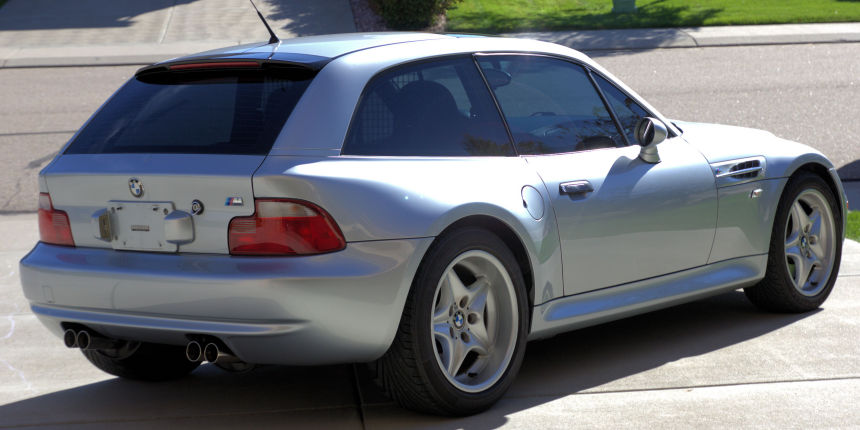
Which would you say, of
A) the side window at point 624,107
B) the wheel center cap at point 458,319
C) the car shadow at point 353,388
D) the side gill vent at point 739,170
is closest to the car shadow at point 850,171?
the car shadow at point 353,388

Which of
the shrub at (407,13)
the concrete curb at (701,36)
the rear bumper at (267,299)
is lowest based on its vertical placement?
the concrete curb at (701,36)

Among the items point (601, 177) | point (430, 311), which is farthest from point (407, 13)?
point (430, 311)

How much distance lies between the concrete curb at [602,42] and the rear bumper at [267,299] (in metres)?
13.5

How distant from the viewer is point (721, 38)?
736 inches

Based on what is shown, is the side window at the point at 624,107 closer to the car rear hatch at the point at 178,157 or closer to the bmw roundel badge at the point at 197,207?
the car rear hatch at the point at 178,157

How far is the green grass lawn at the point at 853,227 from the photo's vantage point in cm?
845

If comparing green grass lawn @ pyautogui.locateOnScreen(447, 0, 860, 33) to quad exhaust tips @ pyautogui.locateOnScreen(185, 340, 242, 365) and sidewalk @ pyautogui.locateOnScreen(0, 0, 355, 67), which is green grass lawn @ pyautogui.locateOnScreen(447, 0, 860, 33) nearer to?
sidewalk @ pyautogui.locateOnScreen(0, 0, 355, 67)

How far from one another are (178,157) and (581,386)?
6.50ft

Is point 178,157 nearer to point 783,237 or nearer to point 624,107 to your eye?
point 624,107

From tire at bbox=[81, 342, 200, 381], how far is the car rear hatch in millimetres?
784

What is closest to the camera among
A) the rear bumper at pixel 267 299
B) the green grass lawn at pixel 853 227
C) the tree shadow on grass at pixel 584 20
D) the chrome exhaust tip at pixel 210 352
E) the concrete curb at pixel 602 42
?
the rear bumper at pixel 267 299

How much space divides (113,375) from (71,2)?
65.1 feet

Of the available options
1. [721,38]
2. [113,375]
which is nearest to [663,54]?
[721,38]

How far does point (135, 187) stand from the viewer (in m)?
4.43
